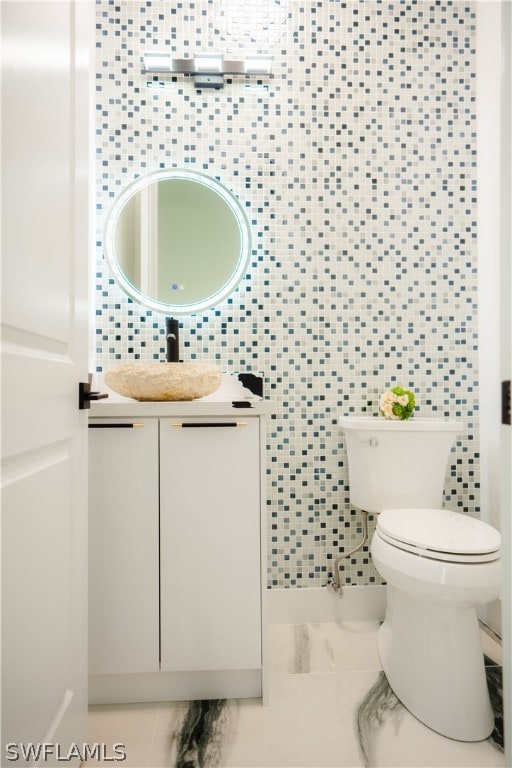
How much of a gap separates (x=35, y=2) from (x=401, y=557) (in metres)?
1.59

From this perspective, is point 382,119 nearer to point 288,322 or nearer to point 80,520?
point 288,322

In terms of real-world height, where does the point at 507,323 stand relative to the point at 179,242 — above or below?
below

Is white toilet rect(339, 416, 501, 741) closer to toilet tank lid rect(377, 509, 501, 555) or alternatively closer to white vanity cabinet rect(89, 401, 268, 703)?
toilet tank lid rect(377, 509, 501, 555)

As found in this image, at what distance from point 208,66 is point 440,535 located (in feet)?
6.36

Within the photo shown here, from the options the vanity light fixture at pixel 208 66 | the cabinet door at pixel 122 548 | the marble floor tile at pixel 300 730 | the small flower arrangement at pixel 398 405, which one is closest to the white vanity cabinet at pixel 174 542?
the cabinet door at pixel 122 548

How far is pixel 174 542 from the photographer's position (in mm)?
1361

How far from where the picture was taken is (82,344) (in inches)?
44.4

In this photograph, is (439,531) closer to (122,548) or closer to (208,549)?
(208,549)

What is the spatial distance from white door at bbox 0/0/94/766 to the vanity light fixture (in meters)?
0.70

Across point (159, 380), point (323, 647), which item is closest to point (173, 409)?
point (159, 380)

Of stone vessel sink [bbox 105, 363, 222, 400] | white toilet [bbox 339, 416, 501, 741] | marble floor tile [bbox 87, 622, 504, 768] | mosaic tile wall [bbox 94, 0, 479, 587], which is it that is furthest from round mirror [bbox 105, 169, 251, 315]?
marble floor tile [bbox 87, 622, 504, 768]

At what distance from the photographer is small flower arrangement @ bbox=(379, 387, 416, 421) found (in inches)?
70.4

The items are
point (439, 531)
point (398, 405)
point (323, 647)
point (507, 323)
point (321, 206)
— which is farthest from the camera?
point (321, 206)

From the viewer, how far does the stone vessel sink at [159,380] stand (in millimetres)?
1405
